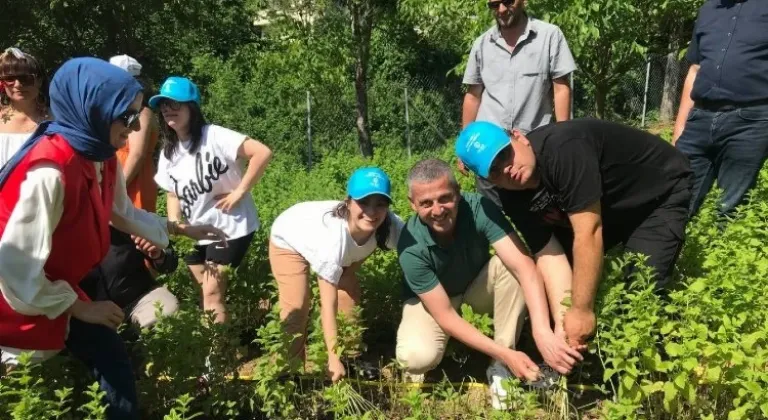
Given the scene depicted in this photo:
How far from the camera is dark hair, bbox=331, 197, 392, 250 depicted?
138 inches

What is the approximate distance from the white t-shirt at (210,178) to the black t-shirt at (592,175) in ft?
4.57

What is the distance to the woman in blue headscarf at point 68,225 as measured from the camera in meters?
2.21

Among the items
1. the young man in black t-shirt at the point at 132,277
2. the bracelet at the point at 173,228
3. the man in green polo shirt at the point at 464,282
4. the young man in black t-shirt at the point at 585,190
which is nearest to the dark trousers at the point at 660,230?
the young man in black t-shirt at the point at 585,190

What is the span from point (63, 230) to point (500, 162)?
5.23ft

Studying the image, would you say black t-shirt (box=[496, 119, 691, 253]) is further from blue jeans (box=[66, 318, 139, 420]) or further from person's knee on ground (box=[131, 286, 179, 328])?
blue jeans (box=[66, 318, 139, 420])

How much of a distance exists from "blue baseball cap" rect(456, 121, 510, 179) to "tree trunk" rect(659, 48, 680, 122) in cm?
1486

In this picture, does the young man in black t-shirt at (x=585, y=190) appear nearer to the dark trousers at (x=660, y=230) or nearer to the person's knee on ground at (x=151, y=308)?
the dark trousers at (x=660, y=230)

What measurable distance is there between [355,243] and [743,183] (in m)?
2.19

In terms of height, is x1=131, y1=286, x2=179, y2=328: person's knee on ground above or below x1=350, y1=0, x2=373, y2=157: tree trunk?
below

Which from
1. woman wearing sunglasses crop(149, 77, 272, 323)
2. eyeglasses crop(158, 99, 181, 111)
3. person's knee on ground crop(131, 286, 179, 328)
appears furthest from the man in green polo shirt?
eyeglasses crop(158, 99, 181, 111)

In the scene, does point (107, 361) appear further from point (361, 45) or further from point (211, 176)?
point (361, 45)

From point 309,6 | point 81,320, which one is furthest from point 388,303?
point 309,6

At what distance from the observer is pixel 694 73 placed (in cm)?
A: 431

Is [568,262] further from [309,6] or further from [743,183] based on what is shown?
[309,6]
